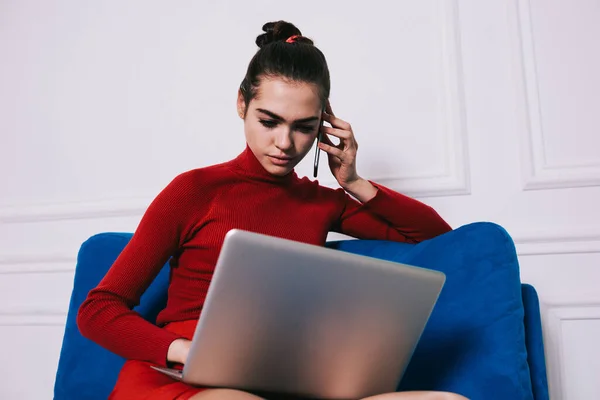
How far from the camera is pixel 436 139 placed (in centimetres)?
198

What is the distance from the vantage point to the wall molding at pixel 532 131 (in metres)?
1.83

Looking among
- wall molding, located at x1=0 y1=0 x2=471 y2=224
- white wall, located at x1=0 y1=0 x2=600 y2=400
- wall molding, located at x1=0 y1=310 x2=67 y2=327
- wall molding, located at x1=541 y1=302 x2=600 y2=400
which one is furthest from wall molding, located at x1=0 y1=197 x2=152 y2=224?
wall molding, located at x1=541 y1=302 x2=600 y2=400

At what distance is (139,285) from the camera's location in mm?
1221

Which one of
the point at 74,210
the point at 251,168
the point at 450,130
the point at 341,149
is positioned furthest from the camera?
the point at 74,210

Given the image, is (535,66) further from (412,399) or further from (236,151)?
(412,399)

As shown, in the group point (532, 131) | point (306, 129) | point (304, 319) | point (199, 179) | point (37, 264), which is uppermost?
point (532, 131)

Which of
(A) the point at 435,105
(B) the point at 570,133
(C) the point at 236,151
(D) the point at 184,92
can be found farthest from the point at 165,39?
(B) the point at 570,133

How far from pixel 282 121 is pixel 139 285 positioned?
436 mm

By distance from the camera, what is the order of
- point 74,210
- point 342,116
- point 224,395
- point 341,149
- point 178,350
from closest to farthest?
point 224,395 < point 178,350 < point 341,149 < point 342,116 < point 74,210

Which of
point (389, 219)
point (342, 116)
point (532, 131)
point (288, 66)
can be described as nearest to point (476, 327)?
point (389, 219)

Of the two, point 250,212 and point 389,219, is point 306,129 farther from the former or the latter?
point 389,219

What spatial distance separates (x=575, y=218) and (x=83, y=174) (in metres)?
1.67

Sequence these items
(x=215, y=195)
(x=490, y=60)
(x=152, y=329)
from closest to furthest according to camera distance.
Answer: (x=152, y=329) → (x=215, y=195) → (x=490, y=60)

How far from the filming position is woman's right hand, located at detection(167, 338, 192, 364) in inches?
41.6
